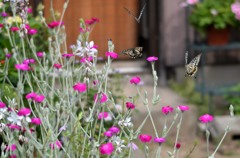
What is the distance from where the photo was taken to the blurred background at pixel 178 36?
23.5 ft

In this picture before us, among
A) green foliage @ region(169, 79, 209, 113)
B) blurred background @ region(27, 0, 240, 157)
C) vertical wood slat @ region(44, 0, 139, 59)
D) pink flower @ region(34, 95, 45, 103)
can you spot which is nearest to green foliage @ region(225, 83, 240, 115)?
blurred background @ region(27, 0, 240, 157)

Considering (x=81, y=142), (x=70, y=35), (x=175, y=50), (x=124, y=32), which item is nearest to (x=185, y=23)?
(x=175, y=50)

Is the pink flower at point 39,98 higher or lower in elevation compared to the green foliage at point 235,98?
higher

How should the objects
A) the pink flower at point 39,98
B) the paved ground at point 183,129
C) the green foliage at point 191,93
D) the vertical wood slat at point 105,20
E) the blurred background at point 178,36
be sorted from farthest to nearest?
1. the vertical wood slat at point 105,20
2. the blurred background at point 178,36
3. the green foliage at point 191,93
4. the paved ground at point 183,129
5. the pink flower at point 39,98

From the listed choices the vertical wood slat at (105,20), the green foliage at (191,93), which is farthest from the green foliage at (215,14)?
the vertical wood slat at (105,20)

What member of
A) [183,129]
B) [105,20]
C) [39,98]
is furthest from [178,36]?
[39,98]

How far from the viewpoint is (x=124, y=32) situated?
26.9ft

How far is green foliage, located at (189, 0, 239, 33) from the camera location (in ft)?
23.2

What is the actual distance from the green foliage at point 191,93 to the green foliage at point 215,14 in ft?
2.33

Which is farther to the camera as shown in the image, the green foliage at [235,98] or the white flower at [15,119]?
the green foliage at [235,98]

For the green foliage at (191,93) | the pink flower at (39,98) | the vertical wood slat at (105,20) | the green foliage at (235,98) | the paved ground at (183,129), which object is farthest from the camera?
the vertical wood slat at (105,20)

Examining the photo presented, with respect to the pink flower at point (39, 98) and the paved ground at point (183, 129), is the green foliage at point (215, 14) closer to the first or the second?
the paved ground at point (183, 129)

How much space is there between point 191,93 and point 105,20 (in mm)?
1652

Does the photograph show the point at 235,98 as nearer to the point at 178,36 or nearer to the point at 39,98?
the point at 178,36
